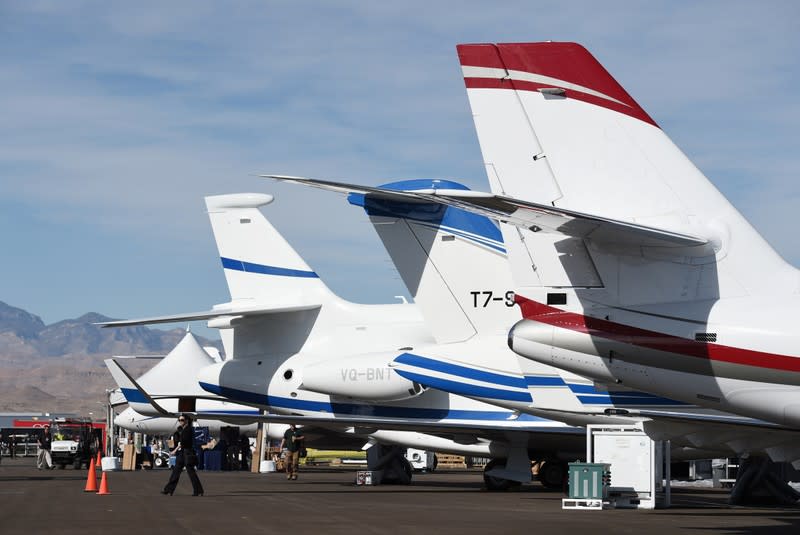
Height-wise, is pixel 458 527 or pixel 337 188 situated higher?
pixel 337 188

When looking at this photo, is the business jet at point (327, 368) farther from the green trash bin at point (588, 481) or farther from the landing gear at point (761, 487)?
the green trash bin at point (588, 481)

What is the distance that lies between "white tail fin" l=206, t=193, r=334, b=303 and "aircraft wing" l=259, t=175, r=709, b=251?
19.0 meters

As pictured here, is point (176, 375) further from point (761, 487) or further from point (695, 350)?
point (695, 350)

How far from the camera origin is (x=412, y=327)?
2972cm

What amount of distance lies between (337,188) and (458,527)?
7.03m

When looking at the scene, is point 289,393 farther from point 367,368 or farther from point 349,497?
point 349,497

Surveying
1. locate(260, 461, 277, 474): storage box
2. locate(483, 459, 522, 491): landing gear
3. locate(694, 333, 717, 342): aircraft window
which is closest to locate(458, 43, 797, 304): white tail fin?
locate(694, 333, 717, 342): aircraft window

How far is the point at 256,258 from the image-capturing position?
31.5m

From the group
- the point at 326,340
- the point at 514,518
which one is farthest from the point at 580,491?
the point at 326,340

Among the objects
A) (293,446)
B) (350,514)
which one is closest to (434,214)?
(350,514)

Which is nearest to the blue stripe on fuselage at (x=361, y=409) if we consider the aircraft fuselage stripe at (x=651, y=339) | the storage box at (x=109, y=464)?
the aircraft fuselage stripe at (x=651, y=339)

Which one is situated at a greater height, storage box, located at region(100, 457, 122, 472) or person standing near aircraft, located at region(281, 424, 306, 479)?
person standing near aircraft, located at region(281, 424, 306, 479)

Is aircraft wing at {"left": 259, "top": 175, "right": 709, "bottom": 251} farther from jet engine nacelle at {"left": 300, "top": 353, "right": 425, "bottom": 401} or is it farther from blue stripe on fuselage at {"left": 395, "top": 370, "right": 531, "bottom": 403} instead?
jet engine nacelle at {"left": 300, "top": 353, "right": 425, "bottom": 401}

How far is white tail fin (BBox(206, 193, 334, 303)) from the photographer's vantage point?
1224 inches
